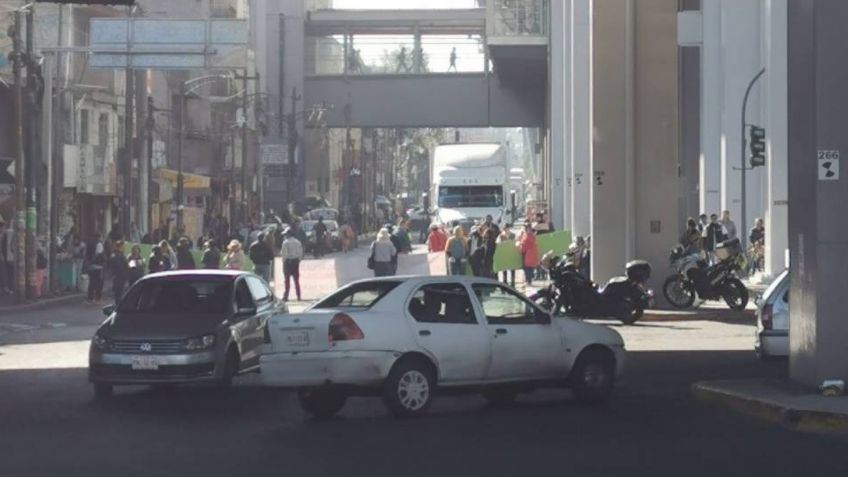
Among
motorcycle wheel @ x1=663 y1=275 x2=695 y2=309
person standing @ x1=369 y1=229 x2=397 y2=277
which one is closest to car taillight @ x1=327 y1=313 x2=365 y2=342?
motorcycle wheel @ x1=663 y1=275 x2=695 y2=309

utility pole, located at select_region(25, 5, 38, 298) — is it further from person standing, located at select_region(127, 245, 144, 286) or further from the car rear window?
the car rear window

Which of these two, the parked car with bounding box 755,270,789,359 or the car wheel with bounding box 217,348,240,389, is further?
the parked car with bounding box 755,270,789,359

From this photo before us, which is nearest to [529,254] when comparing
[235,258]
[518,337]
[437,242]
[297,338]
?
[437,242]

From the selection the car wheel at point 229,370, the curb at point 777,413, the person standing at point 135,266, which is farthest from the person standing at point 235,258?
the curb at point 777,413

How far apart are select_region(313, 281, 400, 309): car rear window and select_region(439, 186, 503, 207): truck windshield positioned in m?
51.2

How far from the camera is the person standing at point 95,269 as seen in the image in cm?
4016

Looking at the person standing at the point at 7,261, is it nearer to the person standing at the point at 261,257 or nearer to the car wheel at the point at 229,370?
the person standing at the point at 261,257

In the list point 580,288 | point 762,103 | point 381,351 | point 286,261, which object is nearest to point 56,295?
point 286,261

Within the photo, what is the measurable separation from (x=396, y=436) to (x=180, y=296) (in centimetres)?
576

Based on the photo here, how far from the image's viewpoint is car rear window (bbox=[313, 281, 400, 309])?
15719 millimetres

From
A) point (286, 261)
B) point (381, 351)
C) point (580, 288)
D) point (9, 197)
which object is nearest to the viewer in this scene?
point (381, 351)

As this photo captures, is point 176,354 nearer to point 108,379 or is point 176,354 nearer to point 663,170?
point 108,379

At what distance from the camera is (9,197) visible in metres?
49.1

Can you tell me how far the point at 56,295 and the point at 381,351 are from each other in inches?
1082
